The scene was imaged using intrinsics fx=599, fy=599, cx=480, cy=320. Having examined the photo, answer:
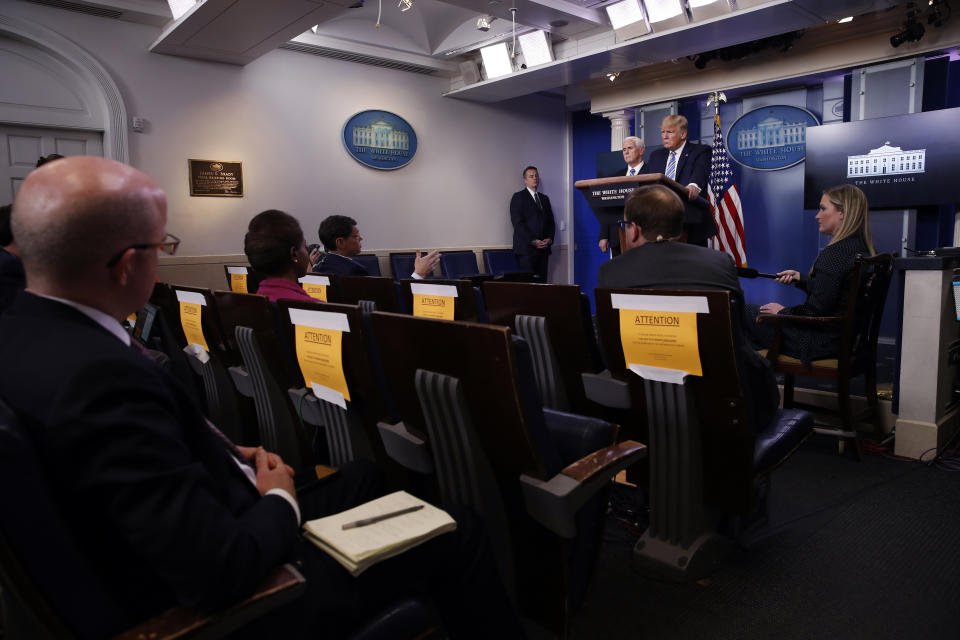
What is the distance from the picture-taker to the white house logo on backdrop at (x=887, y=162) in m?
5.11

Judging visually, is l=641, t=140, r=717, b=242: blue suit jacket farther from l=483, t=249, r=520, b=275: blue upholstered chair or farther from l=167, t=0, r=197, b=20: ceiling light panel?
l=167, t=0, r=197, b=20: ceiling light panel

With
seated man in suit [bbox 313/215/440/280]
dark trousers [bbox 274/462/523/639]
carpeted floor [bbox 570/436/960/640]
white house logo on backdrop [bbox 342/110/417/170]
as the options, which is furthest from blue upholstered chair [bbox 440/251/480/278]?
dark trousers [bbox 274/462/523/639]

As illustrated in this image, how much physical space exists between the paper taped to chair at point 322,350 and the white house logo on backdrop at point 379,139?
228 inches

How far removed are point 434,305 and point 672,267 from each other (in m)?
0.88

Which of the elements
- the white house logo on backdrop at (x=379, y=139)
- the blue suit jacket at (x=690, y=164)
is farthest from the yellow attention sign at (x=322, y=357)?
the white house logo on backdrop at (x=379, y=139)

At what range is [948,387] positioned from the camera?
2.86 m

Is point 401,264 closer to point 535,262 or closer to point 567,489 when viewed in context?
point 535,262

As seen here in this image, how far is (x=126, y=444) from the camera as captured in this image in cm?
73

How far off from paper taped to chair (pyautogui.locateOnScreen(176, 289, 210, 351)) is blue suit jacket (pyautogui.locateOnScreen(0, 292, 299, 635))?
152 centimetres

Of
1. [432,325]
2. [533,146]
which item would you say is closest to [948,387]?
[432,325]

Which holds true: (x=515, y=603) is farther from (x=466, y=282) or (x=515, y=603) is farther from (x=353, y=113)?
(x=353, y=113)

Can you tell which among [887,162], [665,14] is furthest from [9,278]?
[887,162]

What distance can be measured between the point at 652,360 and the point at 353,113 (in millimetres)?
6156

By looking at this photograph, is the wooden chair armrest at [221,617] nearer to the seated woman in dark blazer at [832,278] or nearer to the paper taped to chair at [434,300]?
the paper taped to chair at [434,300]
